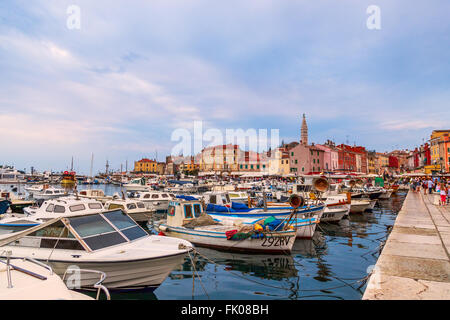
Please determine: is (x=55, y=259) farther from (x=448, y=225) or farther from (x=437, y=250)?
(x=448, y=225)

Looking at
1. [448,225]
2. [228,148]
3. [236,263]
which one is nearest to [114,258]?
[236,263]

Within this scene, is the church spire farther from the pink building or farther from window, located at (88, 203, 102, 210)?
window, located at (88, 203, 102, 210)

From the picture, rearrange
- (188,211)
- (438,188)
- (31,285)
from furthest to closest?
(438,188), (188,211), (31,285)

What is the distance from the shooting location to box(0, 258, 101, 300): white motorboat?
177 inches

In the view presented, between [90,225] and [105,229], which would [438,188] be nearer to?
[105,229]

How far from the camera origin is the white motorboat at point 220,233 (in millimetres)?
12914

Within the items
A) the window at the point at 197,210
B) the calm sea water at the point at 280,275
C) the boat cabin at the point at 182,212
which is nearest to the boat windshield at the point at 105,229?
the calm sea water at the point at 280,275

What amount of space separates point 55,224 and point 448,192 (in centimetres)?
3278

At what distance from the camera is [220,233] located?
1352 cm

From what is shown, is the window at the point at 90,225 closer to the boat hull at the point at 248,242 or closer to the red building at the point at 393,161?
the boat hull at the point at 248,242

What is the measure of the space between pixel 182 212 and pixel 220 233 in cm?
296

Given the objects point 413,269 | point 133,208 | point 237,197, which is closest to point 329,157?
point 237,197

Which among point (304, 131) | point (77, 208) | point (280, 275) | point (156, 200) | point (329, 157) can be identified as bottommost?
point (280, 275)

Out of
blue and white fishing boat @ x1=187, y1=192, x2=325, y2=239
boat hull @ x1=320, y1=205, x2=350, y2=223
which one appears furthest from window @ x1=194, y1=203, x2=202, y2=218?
boat hull @ x1=320, y1=205, x2=350, y2=223
